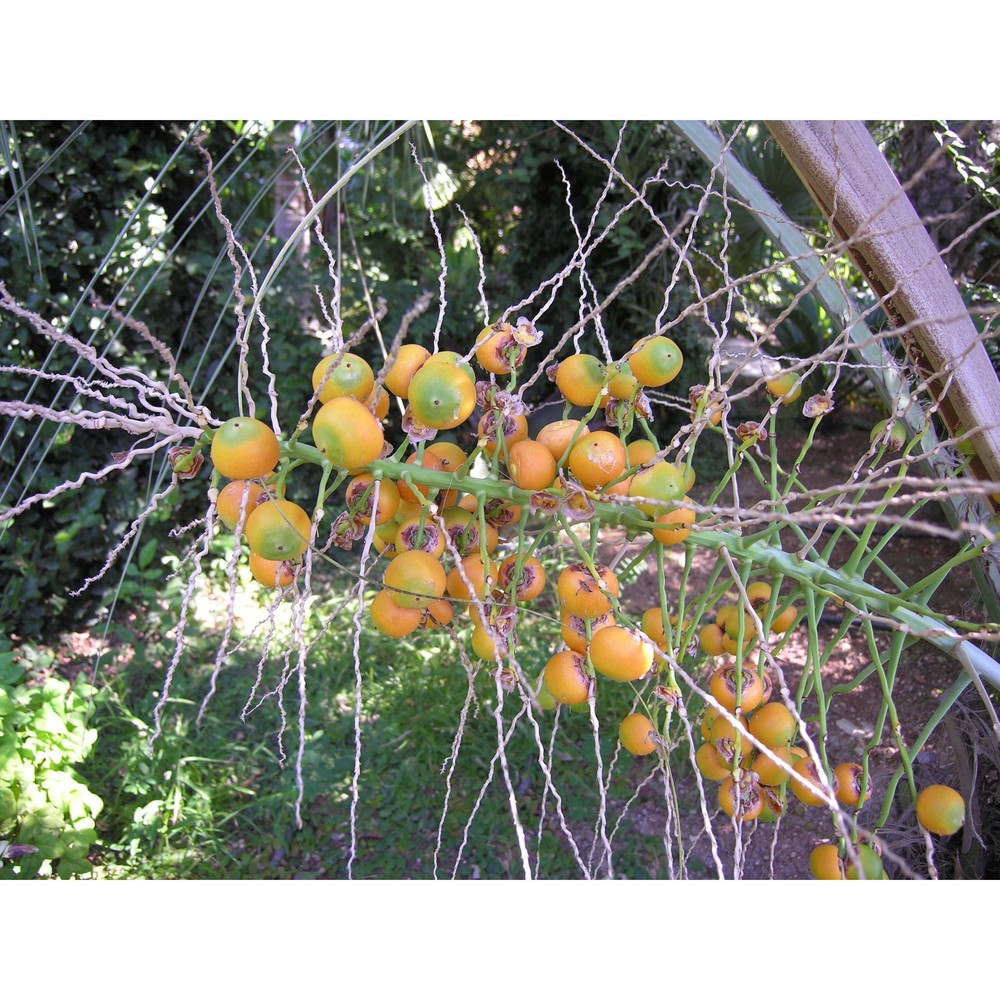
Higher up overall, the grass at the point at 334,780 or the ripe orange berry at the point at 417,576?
the grass at the point at 334,780

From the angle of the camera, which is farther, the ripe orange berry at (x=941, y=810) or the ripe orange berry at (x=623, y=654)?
the ripe orange berry at (x=941, y=810)

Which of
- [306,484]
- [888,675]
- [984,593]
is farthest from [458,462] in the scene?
[306,484]

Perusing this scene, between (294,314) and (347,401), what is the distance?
3.24 m

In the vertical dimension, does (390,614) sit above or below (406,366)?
below

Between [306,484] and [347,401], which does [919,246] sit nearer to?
[347,401]

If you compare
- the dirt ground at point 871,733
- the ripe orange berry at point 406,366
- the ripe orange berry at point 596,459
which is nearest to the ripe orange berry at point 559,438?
the ripe orange berry at point 596,459

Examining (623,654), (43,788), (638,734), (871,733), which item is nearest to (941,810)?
(638,734)

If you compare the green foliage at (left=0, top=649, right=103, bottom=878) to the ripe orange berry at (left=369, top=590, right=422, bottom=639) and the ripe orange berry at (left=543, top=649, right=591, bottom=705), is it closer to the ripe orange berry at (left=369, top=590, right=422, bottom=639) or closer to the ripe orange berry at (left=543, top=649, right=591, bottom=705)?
the ripe orange berry at (left=369, top=590, right=422, bottom=639)

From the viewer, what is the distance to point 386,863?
216 centimetres

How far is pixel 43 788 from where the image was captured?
1831 mm

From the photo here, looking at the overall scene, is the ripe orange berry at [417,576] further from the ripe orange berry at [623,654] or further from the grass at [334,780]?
the grass at [334,780]

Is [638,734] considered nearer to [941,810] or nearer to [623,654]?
[623,654]

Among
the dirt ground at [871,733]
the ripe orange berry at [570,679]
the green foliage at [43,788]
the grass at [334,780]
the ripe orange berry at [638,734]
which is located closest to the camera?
the ripe orange berry at [570,679]

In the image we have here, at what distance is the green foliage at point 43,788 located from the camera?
177cm
